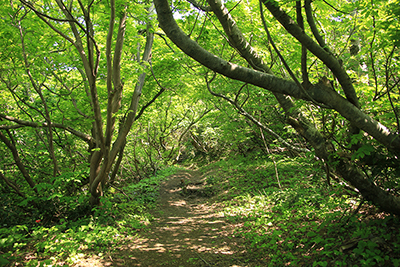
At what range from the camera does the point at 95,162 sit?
578 centimetres

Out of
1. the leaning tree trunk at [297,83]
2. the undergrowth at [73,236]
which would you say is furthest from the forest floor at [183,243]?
the leaning tree trunk at [297,83]

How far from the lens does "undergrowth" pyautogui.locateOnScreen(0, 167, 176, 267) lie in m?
3.80

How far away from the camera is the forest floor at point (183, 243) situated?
4.03m

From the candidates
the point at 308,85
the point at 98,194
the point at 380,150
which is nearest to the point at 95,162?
the point at 98,194

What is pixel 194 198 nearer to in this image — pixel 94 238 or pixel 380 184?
pixel 94 238

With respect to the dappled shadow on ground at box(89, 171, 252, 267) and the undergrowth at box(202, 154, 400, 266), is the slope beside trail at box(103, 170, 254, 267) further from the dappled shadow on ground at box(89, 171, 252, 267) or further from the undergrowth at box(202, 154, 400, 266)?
the undergrowth at box(202, 154, 400, 266)

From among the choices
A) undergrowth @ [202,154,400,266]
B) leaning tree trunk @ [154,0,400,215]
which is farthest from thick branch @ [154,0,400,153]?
undergrowth @ [202,154,400,266]

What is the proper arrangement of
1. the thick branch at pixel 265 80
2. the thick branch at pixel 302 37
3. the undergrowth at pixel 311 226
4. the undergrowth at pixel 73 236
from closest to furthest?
the thick branch at pixel 265 80 < the thick branch at pixel 302 37 < the undergrowth at pixel 311 226 < the undergrowth at pixel 73 236

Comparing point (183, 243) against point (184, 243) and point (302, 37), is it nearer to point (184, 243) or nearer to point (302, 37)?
point (184, 243)

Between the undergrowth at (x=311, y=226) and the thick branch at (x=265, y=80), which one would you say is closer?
the thick branch at (x=265, y=80)

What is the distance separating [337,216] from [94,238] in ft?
Answer: 15.8

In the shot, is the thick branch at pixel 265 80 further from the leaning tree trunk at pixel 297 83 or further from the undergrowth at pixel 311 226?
the undergrowth at pixel 311 226

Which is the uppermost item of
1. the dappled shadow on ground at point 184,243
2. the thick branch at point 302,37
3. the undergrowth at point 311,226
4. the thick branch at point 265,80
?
the thick branch at point 302,37

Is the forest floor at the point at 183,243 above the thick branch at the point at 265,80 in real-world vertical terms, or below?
below
